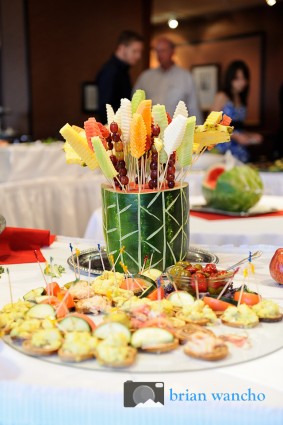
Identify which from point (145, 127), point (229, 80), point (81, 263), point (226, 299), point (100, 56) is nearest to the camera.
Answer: point (226, 299)

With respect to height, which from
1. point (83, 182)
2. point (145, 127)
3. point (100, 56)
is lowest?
point (83, 182)

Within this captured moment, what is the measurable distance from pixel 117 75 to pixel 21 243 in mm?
3589

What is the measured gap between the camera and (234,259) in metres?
1.59

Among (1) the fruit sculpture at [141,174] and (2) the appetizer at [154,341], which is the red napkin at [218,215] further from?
(2) the appetizer at [154,341]

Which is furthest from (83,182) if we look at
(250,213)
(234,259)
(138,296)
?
(138,296)

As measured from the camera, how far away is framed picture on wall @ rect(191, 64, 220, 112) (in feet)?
36.0

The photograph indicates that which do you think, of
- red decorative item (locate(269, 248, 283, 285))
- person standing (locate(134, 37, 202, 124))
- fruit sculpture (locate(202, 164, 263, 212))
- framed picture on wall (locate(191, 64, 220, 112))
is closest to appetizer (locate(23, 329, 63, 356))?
red decorative item (locate(269, 248, 283, 285))

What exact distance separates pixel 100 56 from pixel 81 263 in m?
6.18

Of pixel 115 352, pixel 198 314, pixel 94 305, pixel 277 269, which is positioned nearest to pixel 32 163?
pixel 277 269

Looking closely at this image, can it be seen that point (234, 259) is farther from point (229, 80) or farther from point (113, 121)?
point (229, 80)

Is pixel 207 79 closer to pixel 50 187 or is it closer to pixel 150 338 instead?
pixel 50 187

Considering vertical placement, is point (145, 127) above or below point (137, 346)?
above

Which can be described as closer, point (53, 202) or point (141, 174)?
point (141, 174)

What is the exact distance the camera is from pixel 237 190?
2.38 m
